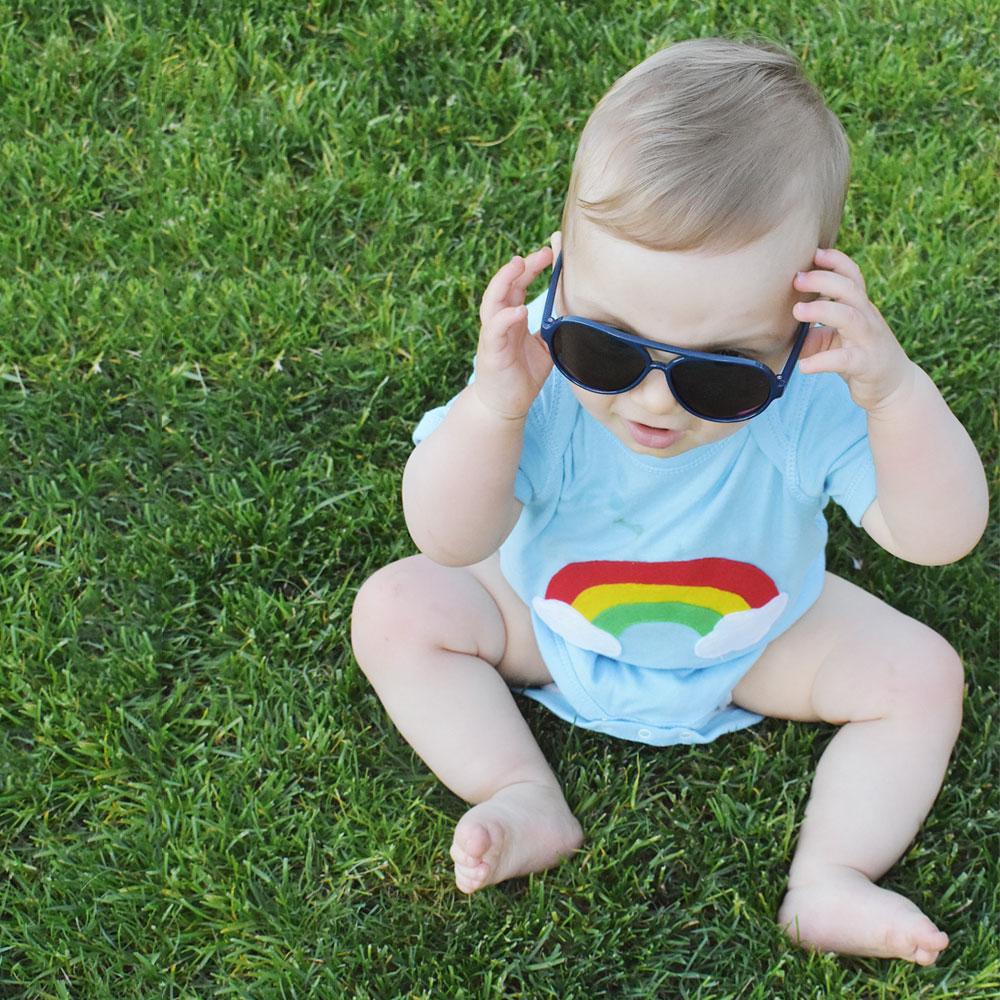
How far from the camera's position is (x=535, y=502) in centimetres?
232

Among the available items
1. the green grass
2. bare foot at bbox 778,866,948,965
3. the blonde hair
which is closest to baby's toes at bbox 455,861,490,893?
the green grass

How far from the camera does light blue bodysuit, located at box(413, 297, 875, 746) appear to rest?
7.20 ft

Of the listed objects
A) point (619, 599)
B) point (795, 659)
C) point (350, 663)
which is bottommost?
→ point (350, 663)

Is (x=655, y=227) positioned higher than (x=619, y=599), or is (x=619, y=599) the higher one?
(x=655, y=227)

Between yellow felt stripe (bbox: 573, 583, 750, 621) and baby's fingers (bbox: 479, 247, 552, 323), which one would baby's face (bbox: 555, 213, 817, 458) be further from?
yellow felt stripe (bbox: 573, 583, 750, 621)

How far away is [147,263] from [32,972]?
1678 millimetres

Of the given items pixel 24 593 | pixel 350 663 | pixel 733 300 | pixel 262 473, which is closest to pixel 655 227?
pixel 733 300

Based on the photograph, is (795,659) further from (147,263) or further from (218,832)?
(147,263)

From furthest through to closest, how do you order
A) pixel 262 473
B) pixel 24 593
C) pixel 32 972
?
pixel 262 473, pixel 24 593, pixel 32 972

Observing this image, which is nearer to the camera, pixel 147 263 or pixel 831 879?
pixel 831 879

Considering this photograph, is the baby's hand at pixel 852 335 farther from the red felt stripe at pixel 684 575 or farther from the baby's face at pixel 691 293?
A: the red felt stripe at pixel 684 575

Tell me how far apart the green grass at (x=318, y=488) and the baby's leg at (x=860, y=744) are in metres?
0.06

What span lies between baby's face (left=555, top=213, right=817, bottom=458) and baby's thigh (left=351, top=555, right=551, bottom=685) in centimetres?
70

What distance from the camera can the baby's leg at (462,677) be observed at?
243cm
